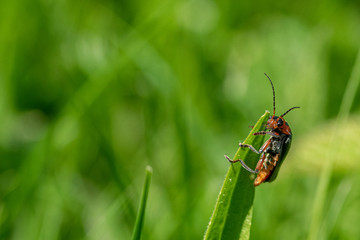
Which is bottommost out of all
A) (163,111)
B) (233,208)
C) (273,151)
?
(233,208)

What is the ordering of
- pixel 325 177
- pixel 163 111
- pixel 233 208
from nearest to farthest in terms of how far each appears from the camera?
pixel 233 208
pixel 325 177
pixel 163 111

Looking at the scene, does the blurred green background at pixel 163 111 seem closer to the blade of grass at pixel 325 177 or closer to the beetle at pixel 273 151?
the blade of grass at pixel 325 177

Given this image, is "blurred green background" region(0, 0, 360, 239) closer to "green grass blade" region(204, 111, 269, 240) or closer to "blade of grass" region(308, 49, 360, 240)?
"blade of grass" region(308, 49, 360, 240)

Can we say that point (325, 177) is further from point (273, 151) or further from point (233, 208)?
point (233, 208)

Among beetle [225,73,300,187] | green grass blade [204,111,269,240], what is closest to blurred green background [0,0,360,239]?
beetle [225,73,300,187]

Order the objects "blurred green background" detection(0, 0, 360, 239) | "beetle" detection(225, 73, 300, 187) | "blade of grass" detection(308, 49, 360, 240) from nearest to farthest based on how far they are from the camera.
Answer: "beetle" detection(225, 73, 300, 187) < "blade of grass" detection(308, 49, 360, 240) < "blurred green background" detection(0, 0, 360, 239)

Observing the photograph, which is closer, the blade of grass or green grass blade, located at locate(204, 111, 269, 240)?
green grass blade, located at locate(204, 111, 269, 240)

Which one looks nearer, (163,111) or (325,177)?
(325,177)

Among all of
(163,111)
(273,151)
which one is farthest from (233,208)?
(163,111)
